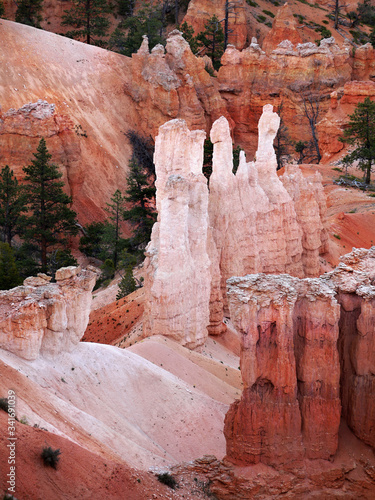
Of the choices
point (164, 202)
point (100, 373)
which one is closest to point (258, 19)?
point (164, 202)

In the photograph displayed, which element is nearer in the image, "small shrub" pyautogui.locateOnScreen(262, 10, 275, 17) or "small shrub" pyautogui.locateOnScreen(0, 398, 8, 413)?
"small shrub" pyautogui.locateOnScreen(0, 398, 8, 413)

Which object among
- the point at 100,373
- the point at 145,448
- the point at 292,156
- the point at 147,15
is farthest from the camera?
the point at 147,15

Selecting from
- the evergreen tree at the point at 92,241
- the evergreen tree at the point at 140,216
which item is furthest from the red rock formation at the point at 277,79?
the evergreen tree at the point at 92,241

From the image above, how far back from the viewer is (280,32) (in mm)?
73062

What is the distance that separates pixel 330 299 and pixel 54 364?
25.5 feet

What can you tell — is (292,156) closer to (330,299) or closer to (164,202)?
(164,202)

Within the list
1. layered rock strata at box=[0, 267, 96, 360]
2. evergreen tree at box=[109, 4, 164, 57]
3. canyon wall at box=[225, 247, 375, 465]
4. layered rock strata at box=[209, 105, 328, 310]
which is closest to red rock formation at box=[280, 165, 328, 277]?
layered rock strata at box=[209, 105, 328, 310]

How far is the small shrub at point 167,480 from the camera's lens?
14.7 metres

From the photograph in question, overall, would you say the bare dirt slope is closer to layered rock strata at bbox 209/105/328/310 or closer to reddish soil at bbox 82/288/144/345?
reddish soil at bbox 82/288/144/345

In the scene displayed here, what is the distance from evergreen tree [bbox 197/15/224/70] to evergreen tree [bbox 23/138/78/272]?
3405cm

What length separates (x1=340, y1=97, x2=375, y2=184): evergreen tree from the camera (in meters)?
51.8

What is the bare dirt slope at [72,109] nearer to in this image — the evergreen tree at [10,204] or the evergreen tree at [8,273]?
the evergreen tree at [10,204]

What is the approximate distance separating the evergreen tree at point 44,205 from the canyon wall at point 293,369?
89.3 ft

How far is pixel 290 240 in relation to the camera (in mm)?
34781
